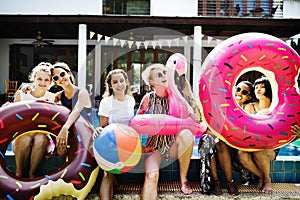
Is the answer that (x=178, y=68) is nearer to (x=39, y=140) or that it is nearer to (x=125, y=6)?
(x=39, y=140)

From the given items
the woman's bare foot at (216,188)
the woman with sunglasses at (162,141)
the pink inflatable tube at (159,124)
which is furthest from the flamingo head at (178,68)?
the woman's bare foot at (216,188)

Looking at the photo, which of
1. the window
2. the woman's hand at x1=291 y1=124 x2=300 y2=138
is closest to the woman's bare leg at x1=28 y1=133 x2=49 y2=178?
the woman's hand at x1=291 y1=124 x2=300 y2=138

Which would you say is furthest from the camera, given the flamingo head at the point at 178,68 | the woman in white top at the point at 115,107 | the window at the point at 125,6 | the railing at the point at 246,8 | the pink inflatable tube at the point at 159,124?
the window at the point at 125,6

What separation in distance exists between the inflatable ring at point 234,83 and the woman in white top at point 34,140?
1315mm

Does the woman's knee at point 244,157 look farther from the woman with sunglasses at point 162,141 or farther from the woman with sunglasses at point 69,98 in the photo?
the woman with sunglasses at point 69,98

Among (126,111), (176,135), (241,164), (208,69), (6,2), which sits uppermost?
Answer: (6,2)

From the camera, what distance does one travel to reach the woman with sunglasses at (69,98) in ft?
9.20

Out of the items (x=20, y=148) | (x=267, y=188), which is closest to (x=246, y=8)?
(x=267, y=188)

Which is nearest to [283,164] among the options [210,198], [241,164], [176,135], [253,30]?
[241,164]

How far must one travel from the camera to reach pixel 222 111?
2805 millimetres

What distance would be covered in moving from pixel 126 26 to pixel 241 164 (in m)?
8.39

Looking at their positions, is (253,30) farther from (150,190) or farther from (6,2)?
(150,190)

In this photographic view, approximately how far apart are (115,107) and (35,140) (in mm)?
698

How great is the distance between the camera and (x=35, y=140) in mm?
2912
